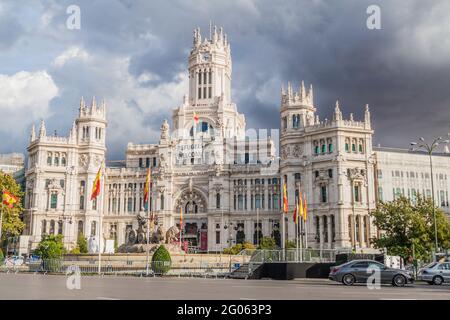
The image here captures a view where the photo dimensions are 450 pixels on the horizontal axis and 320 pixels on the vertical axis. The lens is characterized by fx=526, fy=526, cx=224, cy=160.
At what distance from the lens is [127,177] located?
123 meters

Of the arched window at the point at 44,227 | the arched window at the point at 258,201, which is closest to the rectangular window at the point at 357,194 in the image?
the arched window at the point at 258,201

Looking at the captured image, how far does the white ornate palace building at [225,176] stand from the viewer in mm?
100312

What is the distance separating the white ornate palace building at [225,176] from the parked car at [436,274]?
178 feet

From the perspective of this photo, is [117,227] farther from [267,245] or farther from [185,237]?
[267,245]

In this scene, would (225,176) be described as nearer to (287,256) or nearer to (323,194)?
(323,194)

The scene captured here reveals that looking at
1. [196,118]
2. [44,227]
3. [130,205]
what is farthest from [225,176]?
[44,227]

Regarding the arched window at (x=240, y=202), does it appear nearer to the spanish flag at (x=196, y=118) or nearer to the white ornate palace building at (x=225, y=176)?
the white ornate palace building at (x=225, y=176)

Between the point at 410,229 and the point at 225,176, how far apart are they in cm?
5699

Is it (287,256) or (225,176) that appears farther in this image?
(225,176)

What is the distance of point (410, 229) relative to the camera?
64.2 metres

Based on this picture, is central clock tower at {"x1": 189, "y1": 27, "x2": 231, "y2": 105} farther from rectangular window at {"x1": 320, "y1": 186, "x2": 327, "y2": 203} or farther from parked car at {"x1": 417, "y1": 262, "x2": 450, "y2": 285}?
parked car at {"x1": 417, "y1": 262, "x2": 450, "y2": 285}

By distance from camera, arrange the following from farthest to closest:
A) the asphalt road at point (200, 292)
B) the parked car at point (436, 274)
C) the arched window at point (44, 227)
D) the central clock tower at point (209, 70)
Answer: the central clock tower at point (209, 70), the arched window at point (44, 227), the parked car at point (436, 274), the asphalt road at point (200, 292)

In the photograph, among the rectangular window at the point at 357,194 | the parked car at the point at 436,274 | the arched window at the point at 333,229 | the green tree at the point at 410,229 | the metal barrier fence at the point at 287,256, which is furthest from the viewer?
the rectangular window at the point at 357,194

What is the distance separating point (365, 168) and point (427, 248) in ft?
127
